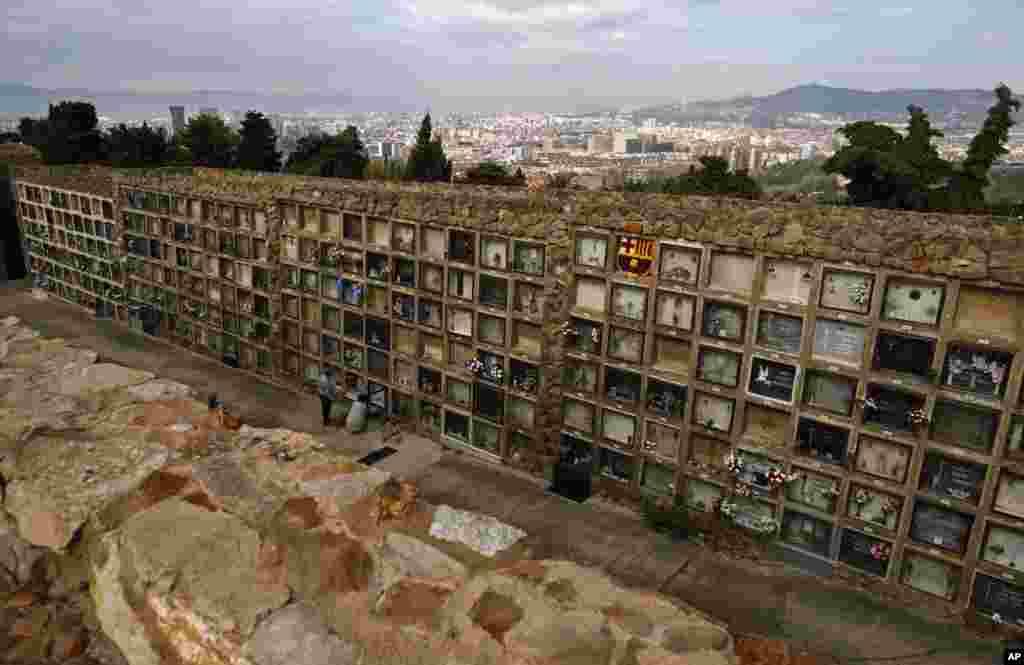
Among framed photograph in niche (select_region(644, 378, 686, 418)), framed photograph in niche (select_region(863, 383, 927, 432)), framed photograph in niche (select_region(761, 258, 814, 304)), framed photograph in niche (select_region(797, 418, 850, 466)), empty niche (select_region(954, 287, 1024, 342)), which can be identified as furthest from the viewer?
framed photograph in niche (select_region(644, 378, 686, 418))

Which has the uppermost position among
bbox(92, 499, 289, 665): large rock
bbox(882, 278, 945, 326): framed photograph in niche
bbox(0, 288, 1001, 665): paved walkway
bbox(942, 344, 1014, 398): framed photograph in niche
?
bbox(882, 278, 945, 326): framed photograph in niche

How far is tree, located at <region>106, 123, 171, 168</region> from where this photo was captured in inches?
1895

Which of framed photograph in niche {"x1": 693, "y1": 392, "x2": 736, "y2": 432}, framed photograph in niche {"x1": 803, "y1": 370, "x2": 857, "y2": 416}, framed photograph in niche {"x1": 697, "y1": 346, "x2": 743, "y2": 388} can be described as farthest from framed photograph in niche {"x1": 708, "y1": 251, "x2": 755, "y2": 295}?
framed photograph in niche {"x1": 693, "y1": 392, "x2": 736, "y2": 432}

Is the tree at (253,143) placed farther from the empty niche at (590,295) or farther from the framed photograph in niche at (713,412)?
the framed photograph in niche at (713,412)

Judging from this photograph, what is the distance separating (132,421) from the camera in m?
14.2

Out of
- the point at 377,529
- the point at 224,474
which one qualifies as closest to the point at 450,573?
the point at 377,529

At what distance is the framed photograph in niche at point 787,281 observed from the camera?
12039 mm

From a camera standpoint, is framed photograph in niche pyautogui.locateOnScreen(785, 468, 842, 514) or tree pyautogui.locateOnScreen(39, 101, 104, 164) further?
tree pyautogui.locateOnScreen(39, 101, 104, 164)

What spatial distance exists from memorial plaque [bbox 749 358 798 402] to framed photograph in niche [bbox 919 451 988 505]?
2392 millimetres

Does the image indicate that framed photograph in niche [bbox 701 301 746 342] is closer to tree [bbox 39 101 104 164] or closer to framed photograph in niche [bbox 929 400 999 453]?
framed photograph in niche [bbox 929 400 999 453]

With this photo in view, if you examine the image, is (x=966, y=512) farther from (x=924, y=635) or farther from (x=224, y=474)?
A: (x=224, y=474)

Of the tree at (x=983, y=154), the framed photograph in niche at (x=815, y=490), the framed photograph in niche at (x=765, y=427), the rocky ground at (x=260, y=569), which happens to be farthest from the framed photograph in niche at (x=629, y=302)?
the tree at (x=983, y=154)

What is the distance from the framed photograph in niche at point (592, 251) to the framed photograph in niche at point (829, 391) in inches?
178

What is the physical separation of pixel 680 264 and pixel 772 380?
2.75 meters
